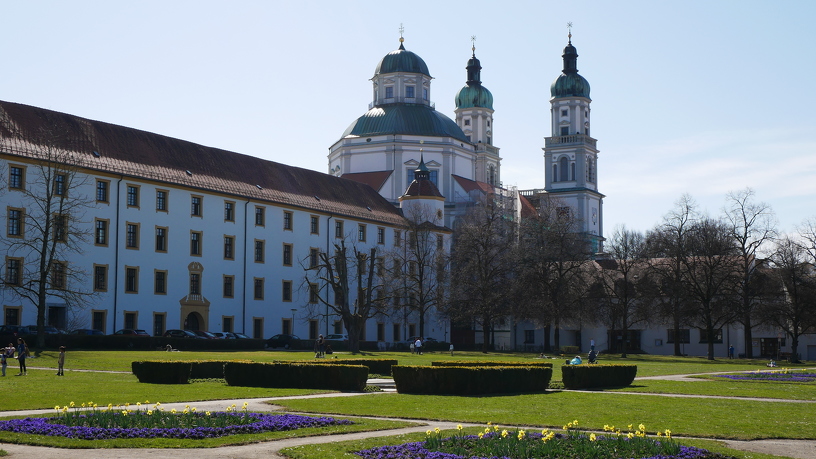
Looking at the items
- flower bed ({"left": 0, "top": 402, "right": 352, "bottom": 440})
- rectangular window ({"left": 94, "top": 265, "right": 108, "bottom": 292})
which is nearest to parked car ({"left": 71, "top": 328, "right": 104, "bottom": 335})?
rectangular window ({"left": 94, "top": 265, "right": 108, "bottom": 292})

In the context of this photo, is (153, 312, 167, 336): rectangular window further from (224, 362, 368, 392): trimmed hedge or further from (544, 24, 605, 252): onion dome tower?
(544, 24, 605, 252): onion dome tower

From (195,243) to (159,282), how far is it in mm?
4412

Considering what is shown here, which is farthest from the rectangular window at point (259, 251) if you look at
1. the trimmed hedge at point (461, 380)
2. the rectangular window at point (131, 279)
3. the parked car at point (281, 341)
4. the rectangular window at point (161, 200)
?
the trimmed hedge at point (461, 380)

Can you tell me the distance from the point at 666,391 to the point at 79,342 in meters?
31.6

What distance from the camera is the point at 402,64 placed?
352ft

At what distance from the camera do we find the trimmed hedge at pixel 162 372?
102 feet

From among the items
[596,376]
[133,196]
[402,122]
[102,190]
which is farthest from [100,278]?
[402,122]

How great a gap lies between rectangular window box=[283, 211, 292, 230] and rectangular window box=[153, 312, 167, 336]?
14487mm

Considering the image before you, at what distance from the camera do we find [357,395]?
27344 mm

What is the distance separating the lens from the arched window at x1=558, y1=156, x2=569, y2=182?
129750 millimetres

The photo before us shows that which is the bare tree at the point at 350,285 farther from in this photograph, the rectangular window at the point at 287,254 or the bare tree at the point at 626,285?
the bare tree at the point at 626,285

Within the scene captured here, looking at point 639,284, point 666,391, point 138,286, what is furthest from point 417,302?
point 666,391

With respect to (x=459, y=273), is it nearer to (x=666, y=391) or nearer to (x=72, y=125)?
(x=72, y=125)

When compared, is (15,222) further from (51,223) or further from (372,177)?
(372,177)
